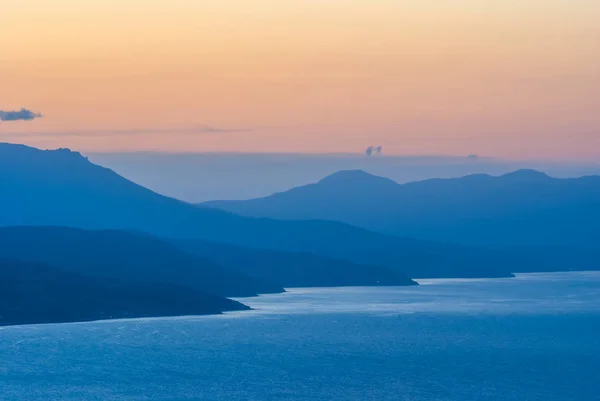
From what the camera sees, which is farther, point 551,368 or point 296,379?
point 551,368

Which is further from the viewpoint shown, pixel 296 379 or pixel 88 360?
pixel 88 360

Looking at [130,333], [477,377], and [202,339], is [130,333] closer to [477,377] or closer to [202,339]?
[202,339]

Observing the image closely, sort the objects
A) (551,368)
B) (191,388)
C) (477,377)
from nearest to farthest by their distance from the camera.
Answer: (191,388) → (477,377) → (551,368)

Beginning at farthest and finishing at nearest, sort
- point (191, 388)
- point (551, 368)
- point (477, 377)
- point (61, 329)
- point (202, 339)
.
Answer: point (61, 329), point (202, 339), point (551, 368), point (477, 377), point (191, 388)

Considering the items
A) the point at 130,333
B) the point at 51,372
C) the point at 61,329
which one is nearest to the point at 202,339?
the point at 130,333

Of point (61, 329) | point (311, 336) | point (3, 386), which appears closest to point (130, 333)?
point (61, 329)

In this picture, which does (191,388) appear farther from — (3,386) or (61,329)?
(61,329)

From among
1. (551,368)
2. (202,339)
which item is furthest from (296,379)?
(202,339)

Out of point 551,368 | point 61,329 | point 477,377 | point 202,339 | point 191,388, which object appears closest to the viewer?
point 191,388
